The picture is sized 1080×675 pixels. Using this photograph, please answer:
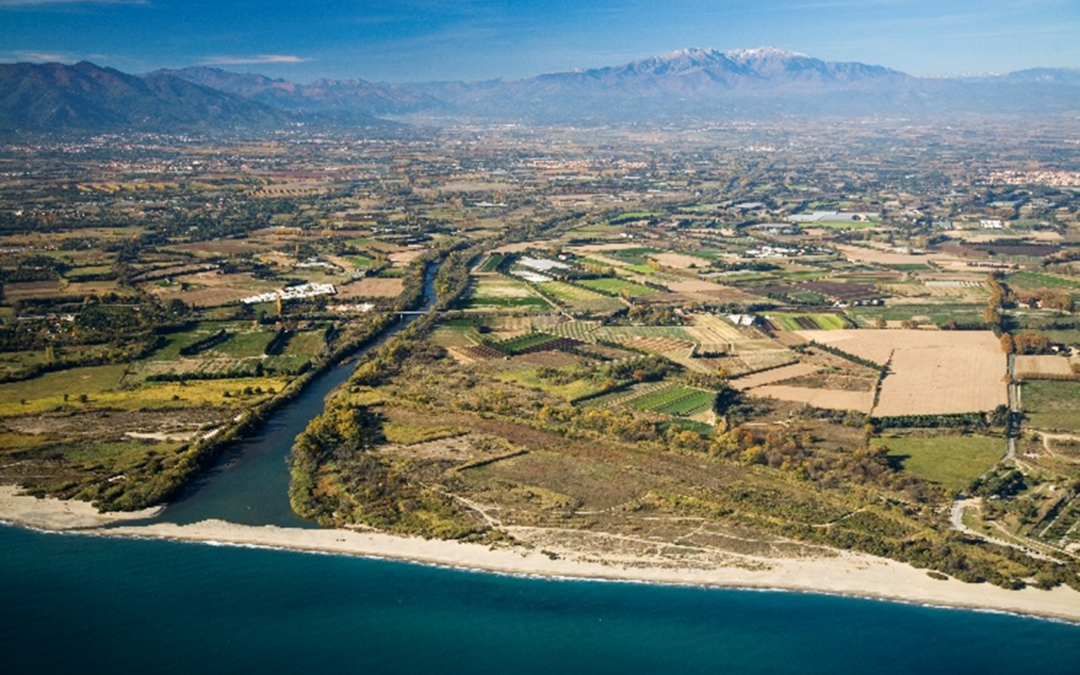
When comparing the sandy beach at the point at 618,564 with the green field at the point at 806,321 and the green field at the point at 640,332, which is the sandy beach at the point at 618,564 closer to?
the green field at the point at 640,332

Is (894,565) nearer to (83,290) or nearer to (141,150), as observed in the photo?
(83,290)

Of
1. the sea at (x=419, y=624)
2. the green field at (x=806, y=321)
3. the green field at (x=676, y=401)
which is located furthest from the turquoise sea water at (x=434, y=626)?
the green field at (x=806, y=321)

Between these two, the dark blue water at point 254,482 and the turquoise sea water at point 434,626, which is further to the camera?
A: the dark blue water at point 254,482

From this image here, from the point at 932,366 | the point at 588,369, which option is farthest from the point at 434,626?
the point at 932,366

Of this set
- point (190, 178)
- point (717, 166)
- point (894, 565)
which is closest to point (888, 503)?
point (894, 565)

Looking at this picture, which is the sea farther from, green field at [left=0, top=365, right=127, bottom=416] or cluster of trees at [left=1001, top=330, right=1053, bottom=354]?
cluster of trees at [left=1001, top=330, right=1053, bottom=354]
